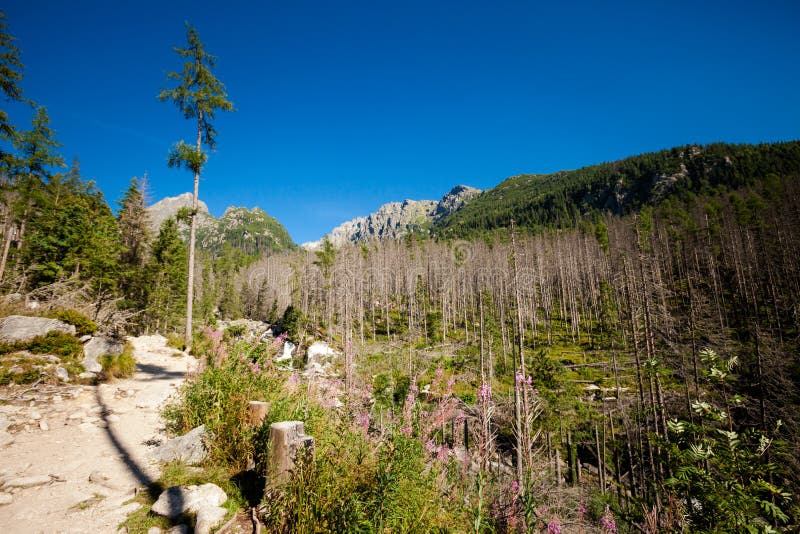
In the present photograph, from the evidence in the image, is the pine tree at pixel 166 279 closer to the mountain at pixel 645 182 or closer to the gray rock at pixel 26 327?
the gray rock at pixel 26 327

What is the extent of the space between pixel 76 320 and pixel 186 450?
26.6ft

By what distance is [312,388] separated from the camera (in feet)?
23.6

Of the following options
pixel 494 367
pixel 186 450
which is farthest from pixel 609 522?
pixel 494 367

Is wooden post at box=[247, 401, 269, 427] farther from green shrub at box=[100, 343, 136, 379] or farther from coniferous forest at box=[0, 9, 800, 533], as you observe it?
green shrub at box=[100, 343, 136, 379]

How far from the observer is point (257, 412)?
206 inches

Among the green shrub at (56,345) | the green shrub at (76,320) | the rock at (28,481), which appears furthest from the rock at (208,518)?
the green shrub at (76,320)

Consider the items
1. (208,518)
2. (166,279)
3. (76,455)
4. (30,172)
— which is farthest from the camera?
(166,279)

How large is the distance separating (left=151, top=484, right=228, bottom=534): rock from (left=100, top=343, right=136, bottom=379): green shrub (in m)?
8.00

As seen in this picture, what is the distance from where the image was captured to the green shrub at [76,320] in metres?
9.70

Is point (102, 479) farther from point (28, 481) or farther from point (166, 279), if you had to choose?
point (166, 279)

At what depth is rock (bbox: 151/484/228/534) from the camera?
142 inches

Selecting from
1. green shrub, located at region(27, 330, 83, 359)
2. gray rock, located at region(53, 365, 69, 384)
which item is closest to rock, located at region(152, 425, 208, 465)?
gray rock, located at region(53, 365, 69, 384)

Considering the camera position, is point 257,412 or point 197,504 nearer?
point 197,504

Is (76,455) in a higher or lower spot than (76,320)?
lower
